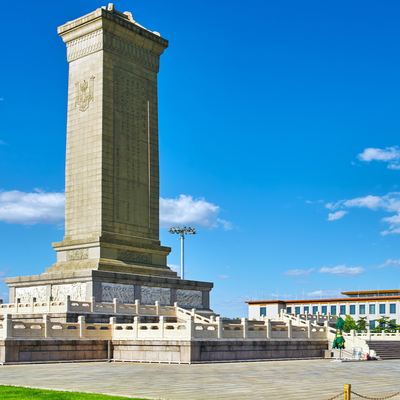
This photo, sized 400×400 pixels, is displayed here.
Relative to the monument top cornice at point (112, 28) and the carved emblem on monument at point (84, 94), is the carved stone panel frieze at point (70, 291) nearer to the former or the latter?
the carved emblem on monument at point (84, 94)

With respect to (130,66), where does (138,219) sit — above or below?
below

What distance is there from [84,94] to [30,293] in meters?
10.8

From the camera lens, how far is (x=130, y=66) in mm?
35250

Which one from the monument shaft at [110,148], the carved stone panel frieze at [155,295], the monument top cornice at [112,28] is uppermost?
the monument top cornice at [112,28]

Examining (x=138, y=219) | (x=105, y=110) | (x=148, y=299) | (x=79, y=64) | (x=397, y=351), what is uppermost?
(x=79, y=64)

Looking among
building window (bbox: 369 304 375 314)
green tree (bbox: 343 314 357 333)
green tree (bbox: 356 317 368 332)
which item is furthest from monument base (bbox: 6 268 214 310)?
building window (bbox: 369 304 375 314)

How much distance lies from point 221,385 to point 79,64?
2479cm

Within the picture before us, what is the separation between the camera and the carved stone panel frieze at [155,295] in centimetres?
3164

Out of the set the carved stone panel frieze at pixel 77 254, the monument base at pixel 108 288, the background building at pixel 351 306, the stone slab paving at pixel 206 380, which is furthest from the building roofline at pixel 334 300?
the stone slab paving at pixel 206 380

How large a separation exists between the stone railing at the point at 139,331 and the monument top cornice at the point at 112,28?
661 inches

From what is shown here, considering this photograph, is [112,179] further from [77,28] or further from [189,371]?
[189,371]

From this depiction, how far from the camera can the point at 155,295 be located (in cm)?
3212

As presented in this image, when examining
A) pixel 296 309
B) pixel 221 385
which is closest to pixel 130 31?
pixel 221 385

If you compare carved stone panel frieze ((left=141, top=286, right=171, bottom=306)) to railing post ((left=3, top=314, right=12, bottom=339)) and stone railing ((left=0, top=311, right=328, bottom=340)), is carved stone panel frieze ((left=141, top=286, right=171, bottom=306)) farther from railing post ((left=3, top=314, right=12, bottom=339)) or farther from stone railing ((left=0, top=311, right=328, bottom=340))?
railing post ((left=3, top=314, right=12, bottom=339))
